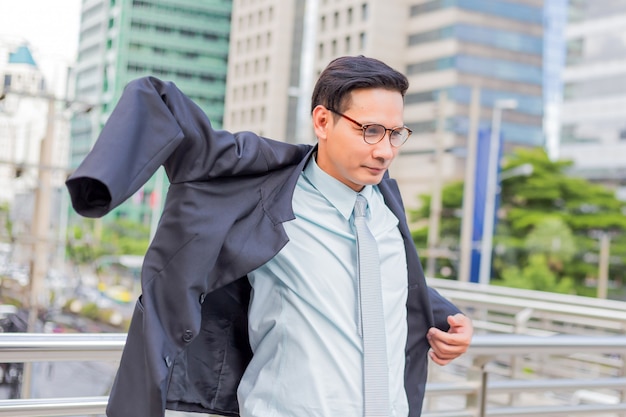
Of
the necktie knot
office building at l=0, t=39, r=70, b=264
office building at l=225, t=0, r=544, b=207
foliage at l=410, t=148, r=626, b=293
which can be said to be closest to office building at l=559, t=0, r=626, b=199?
office building at l=225, t=0, r=544, b=207

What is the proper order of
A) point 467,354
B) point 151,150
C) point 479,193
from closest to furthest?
1. point 151,150
2. point 467,354
3. point 479,193

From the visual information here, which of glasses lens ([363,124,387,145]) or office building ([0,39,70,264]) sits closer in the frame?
glasses lens ([363,124,387,145])

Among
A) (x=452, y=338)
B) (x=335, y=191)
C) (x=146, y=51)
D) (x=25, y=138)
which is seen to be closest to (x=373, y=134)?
(x=335, y=191)

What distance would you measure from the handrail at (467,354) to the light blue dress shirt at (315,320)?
0.56 metres

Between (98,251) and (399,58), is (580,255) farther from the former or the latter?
(399,58)

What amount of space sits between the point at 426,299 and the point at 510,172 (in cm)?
3005

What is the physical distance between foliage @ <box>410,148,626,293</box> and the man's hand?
2726cm

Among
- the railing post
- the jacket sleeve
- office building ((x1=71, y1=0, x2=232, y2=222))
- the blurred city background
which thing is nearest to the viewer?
Result: the jacket sleeve

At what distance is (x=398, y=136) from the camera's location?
1.25 metres

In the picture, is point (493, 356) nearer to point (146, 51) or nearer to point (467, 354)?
point (467, 354)

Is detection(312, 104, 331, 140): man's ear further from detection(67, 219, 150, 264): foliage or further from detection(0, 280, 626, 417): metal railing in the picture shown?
detection(67, 219, 150, 264): foliage

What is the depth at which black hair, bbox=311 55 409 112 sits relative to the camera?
123 cm

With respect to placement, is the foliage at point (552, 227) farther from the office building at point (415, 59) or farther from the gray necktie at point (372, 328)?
the gray necktie at point (372, 328)

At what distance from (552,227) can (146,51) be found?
1456cm
